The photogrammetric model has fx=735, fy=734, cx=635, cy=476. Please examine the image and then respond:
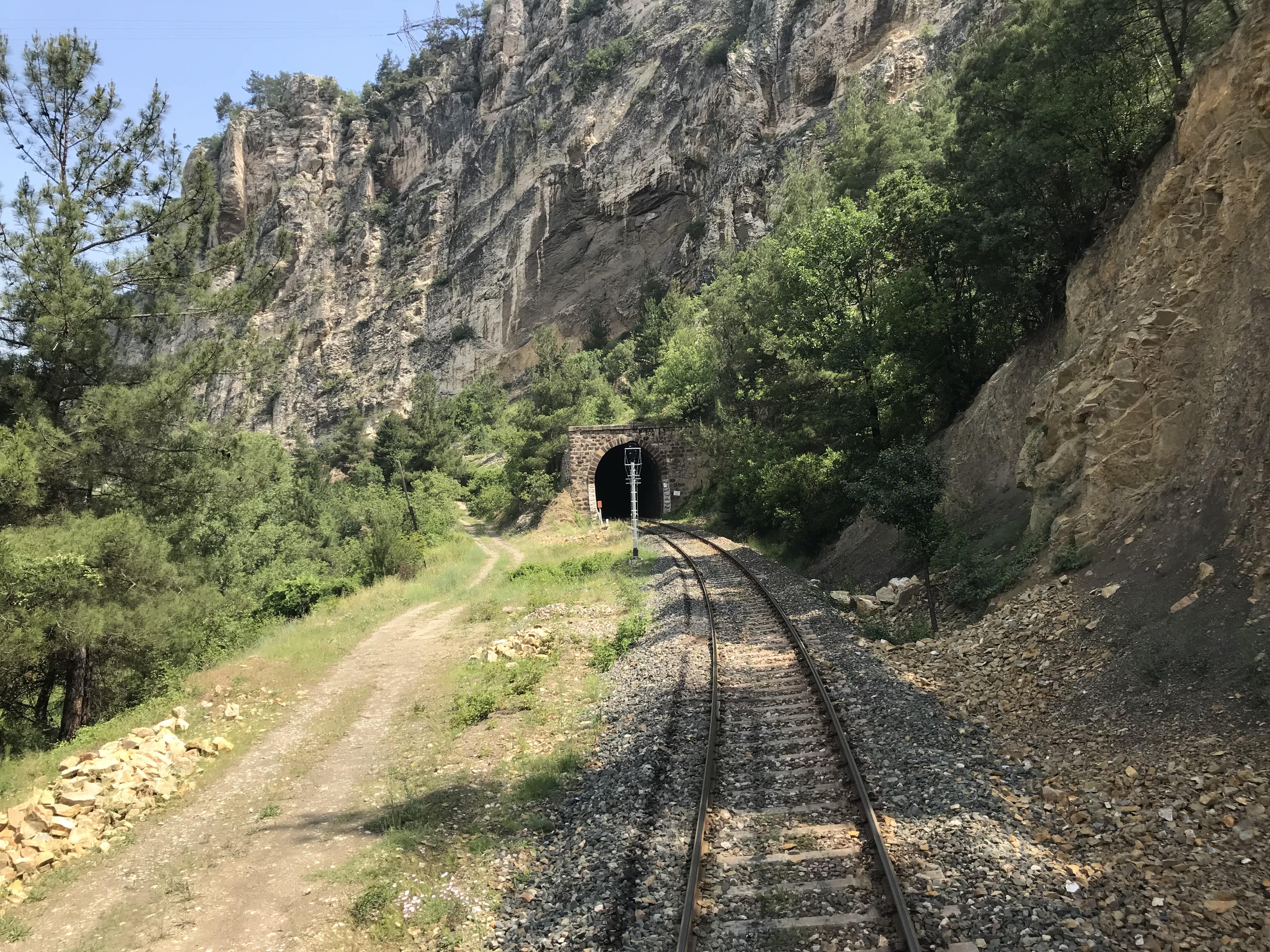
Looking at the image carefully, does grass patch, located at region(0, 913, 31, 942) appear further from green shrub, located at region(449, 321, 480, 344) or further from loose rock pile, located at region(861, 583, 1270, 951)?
green shrub, located at region(449, 321, 480, 344)

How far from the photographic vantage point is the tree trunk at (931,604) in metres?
11.7

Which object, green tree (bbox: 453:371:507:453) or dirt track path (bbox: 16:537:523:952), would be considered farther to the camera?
green tree (bbox: 453:371:507:453)

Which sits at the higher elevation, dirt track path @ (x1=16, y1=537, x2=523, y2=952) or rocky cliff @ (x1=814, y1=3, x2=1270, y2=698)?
rocky cliff @ (x1=814, y1=3, x2=1270, y2=698)

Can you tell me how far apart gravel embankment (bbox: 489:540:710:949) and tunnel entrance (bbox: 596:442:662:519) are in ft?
97.3

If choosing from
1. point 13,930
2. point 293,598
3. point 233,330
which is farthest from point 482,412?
point 13,930

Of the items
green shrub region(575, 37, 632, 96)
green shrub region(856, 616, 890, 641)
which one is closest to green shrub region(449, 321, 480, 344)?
green shrub region(575, 37, 632, 96)

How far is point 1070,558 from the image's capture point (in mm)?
10273

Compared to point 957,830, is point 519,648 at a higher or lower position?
lower

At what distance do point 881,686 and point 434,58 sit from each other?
108m

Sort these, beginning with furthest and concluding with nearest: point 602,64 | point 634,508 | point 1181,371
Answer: point 602,64 → point 634,508 → point 1181,371

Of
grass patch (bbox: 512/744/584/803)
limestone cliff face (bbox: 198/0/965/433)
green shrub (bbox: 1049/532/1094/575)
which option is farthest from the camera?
limestone cliff face (bbox: 198/0/965/433)

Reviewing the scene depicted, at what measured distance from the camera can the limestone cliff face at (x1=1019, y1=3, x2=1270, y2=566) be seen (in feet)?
27.6

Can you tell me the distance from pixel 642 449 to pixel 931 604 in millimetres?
28773

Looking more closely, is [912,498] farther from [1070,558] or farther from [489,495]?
[489,495]
